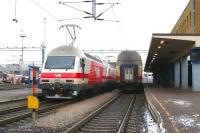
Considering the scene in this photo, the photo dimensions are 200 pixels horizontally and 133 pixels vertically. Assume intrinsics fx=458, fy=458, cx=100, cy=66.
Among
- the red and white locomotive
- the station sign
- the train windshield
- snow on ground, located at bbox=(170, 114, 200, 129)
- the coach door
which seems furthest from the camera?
the coach door

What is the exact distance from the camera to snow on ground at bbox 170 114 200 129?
44.3 feet

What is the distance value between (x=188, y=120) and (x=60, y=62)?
12.9 metres

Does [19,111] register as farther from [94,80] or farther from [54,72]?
[94,80]

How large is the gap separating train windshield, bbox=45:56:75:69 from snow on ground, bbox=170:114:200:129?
1122 centimetres

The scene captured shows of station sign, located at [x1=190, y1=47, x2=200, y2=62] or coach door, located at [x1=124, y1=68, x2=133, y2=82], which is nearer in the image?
station sign, located at [x1=190, y1=47, x2=200, y2=62]

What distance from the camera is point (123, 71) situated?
4094 centimetres

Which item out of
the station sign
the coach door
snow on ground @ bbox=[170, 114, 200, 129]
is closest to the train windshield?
snow on ground @ bbox=[170, 114, 200, 129]

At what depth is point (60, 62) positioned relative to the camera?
2644 centimetres

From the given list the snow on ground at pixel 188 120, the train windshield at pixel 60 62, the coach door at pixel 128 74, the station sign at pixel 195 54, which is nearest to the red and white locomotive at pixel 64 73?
the train windshield at pixel 60 62

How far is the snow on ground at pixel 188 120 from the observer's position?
44.3 ft

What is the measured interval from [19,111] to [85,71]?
837cm

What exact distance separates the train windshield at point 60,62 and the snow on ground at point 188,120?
36.8 ft

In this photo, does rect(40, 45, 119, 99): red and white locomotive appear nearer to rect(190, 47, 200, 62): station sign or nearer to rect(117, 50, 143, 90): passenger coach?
rect(190, 47, 200, 62): station sign

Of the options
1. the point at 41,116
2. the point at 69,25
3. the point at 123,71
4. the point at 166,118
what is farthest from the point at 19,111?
the point at 123,71
